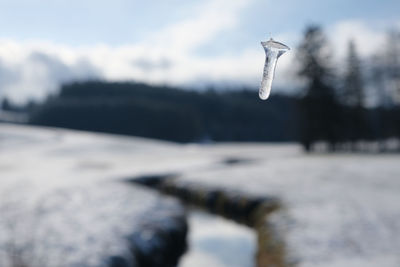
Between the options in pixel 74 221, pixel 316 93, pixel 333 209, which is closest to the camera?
pixel 74 221

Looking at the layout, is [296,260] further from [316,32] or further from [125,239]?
[316,32]

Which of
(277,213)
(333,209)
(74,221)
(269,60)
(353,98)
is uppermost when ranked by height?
(353,98)

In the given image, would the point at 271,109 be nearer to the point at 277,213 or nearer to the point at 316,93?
the point at 316,93

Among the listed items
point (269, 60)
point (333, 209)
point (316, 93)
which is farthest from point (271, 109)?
point (269, 60)

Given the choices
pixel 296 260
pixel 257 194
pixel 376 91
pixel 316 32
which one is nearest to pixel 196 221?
pixel 257 194

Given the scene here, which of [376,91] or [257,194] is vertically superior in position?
[376,91]

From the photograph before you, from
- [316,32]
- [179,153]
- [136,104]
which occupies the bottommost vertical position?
[179,153]

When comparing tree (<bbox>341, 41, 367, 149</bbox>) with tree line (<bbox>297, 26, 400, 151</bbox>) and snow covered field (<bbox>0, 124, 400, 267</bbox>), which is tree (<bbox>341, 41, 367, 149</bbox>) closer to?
tree line (<bbox>297, 26, 400, 151</bbox>)

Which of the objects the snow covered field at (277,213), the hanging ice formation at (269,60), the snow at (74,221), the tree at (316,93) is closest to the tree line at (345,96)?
the tree at (316,93)
